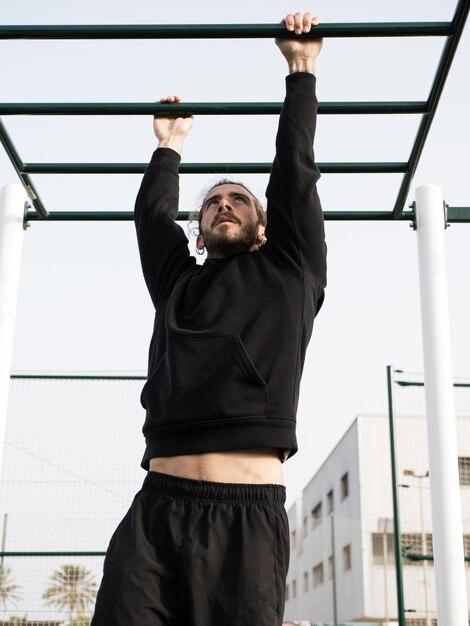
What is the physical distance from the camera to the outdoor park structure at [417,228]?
243 centimetres

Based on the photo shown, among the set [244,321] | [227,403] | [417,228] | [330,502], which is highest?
[330,502]

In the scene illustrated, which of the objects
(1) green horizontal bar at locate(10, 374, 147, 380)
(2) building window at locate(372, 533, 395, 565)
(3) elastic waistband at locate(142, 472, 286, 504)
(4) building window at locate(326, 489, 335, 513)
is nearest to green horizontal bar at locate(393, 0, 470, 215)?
(3) elastic waistband at locate(142, 472, 286, 504)

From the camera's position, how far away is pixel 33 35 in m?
2.05

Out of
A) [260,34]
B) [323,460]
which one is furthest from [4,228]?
[323,460]

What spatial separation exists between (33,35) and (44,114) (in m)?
0.41

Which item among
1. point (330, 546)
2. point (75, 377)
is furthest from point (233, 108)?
point (330, 546)

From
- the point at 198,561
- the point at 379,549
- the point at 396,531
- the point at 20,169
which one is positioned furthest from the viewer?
the point at 379,549

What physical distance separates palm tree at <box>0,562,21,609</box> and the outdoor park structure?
7.54 feet

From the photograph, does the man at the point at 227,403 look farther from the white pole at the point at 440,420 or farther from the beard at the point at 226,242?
the white pole at the point at 440,420

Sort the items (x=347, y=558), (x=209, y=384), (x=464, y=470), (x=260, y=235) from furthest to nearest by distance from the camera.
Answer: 1. (x=347, y=558)
2. (x=464, y=470)
3. (x=260, y=235)
4. (x=209, y=384)

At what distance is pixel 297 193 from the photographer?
1862 millimetres

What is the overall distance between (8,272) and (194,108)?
0.91 meters

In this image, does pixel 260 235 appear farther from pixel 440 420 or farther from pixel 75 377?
pixel 75 377

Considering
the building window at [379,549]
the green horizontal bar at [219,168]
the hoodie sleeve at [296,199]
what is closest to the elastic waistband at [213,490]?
the hoodie sleeve at [296,199]
